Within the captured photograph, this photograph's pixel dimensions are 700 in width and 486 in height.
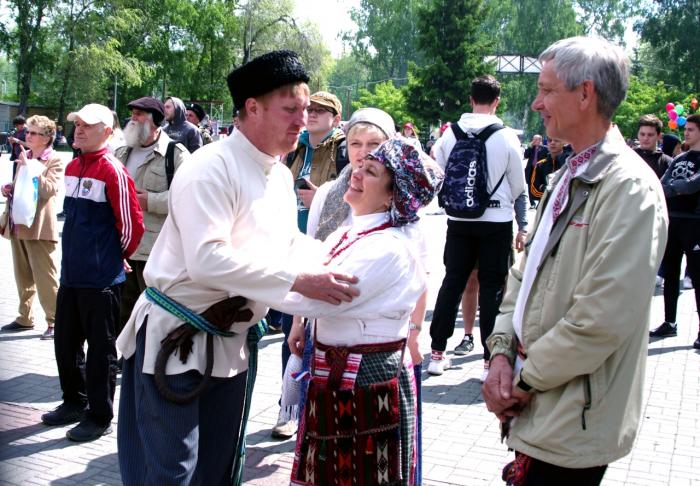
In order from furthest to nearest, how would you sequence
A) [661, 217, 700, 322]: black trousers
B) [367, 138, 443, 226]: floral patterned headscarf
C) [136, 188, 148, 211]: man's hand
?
[661, 217, 700, 322]: black trousers → [136, 188, 148, 211]: man's hand → [367, 138, 443, 226]: floral patterned headscarf

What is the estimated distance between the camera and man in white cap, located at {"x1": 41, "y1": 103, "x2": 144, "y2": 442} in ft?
15.4

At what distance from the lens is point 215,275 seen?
2.62 meters

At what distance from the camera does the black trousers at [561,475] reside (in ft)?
7.59

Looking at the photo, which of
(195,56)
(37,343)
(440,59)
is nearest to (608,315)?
(37,343)

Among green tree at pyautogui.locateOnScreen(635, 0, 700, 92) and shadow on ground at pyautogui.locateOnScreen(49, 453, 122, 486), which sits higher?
green tree at pyautogui.locateOnScreen(635, 0, 700, 92)

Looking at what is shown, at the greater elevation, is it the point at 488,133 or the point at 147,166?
the point at 488,133

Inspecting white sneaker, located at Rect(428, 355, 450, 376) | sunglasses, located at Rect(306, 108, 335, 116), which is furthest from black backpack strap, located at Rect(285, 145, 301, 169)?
white sneaker, located at Rect(428, 355, 450, 376)

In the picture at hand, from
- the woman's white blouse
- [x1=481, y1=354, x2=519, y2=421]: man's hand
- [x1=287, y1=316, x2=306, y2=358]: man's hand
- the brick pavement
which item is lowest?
the brick pavement

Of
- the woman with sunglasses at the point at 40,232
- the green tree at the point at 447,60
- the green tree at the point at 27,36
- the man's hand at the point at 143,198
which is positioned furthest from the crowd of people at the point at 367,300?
the green tree at the point at 27,36

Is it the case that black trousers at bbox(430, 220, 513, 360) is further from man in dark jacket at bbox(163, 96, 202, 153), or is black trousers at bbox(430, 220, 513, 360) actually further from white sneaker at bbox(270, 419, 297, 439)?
man in dark jacket at bbox(163, 96, 202, 153)

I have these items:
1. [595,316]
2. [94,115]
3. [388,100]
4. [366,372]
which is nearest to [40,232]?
[94,115]

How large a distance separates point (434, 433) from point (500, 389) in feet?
8.48

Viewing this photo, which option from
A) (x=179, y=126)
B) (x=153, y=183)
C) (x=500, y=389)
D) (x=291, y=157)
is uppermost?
(x=179, y=126)

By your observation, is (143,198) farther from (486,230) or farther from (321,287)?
(321,287)
